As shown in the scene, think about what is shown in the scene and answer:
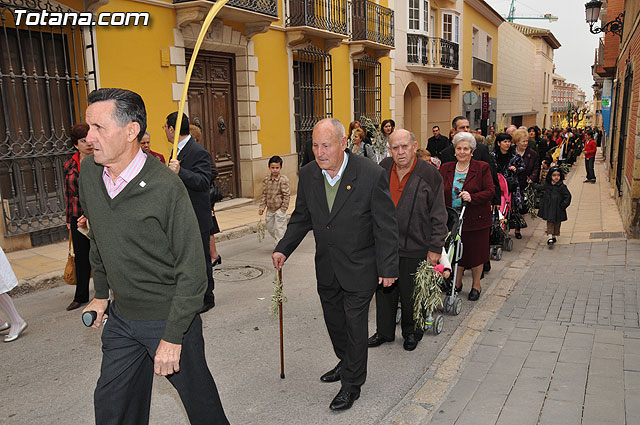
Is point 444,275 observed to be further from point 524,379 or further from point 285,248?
point 285,248

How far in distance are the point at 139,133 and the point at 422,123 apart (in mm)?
22681

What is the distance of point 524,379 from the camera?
4.10 m

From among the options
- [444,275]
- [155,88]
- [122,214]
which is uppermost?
[155,88]

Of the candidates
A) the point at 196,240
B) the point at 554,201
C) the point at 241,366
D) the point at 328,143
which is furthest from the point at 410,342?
the point at 554,201

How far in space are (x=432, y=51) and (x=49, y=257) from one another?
66.0 ft

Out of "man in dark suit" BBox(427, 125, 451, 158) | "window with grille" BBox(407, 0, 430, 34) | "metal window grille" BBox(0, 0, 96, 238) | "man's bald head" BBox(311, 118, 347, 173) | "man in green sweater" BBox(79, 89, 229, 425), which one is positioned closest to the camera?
"man in green sweater" BBox(79, 89, 229, 425)

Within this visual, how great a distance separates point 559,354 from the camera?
454 centimetres

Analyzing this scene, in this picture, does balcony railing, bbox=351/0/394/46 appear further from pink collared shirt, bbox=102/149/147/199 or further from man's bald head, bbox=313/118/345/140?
pink collared shirt, bbox=102/149/147/199

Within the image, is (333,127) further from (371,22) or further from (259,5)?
(371,22)

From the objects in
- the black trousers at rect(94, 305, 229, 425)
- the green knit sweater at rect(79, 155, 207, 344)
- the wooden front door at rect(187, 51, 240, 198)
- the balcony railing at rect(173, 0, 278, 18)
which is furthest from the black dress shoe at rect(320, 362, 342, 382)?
the balcony railing at rect(173, 0, 278, 18)

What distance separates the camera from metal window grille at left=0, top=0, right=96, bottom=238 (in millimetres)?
8125

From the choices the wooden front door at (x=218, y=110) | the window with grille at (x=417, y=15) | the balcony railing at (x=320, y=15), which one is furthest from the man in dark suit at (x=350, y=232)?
the window with grille at (x=417, y=15)

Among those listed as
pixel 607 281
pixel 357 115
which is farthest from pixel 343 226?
pixel 357 115

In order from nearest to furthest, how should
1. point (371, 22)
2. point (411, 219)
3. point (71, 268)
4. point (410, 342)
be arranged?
point (411, 219) < point (410, 342) < point (71, 268) < point (371, 22)
